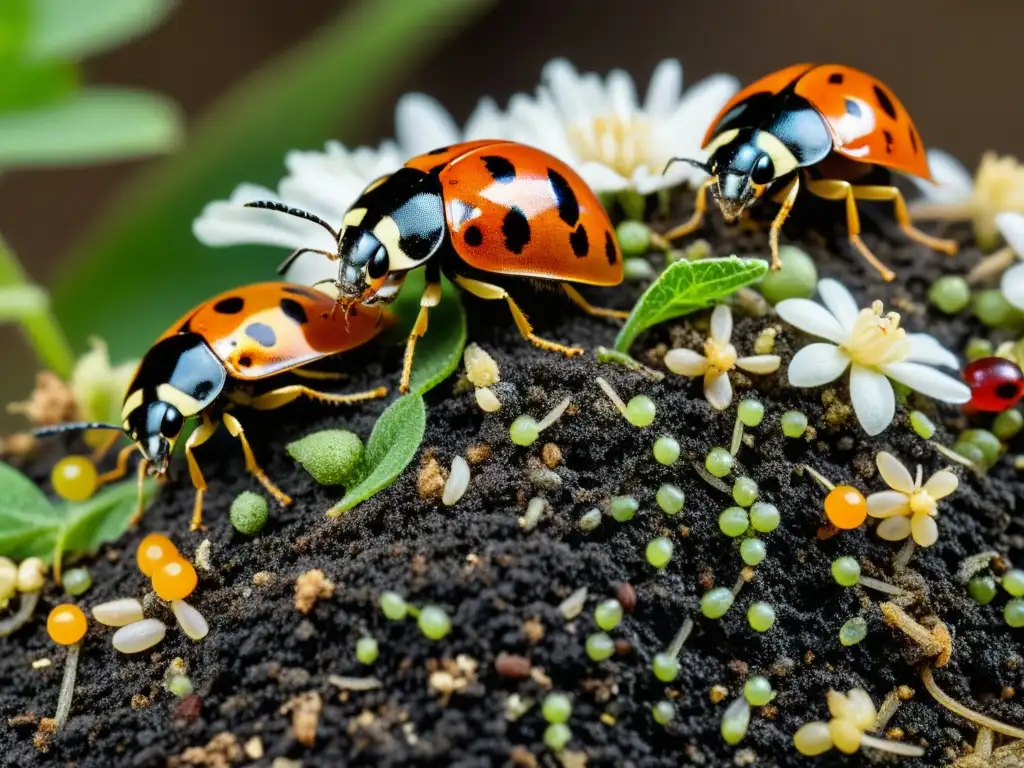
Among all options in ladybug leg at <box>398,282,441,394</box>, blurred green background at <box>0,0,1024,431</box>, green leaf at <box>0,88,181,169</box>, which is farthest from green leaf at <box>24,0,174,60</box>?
ladybug leg at <box>398,282,441,394</box>

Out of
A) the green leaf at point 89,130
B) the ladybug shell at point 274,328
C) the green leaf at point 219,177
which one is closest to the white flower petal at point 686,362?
the ladybug shell at point 274,328

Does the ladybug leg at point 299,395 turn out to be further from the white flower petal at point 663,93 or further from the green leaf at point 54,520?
the white flower petal at point 663,93

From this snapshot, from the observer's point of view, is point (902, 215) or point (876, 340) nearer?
point (876, 340)

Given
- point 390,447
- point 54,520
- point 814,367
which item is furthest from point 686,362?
point 54,520

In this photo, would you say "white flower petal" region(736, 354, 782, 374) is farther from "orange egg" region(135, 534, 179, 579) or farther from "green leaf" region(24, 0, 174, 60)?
"green leaf" region(24, 0, 174, 60)

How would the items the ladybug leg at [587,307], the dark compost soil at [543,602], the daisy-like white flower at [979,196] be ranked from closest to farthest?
the dark compost soil at [543,602] → the ladybug leg at [587,307] → the daisy-like white flower at [979,196]

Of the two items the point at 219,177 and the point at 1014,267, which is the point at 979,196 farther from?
the point at 219,177
